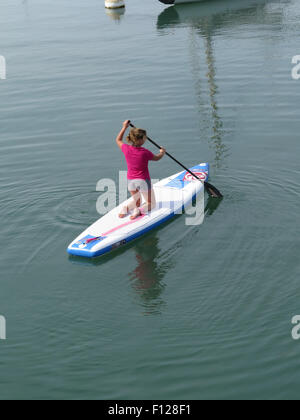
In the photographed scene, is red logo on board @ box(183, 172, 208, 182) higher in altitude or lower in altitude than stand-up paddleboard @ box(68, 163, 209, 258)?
higher

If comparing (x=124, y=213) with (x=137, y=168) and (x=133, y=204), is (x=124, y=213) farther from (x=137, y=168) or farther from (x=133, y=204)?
(x=137, y=168)

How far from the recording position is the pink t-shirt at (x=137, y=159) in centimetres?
1206

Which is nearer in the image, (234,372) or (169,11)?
(234,372)

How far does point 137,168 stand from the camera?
12312mm

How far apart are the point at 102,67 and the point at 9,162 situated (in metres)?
10.3

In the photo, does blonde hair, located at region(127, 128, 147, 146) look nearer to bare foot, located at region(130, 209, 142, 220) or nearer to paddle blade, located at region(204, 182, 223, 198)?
bare foot, located at region(130, 209, 142, 220)

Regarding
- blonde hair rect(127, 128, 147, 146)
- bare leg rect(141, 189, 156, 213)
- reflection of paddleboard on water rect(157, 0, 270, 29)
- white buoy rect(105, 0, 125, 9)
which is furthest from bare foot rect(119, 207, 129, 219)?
white buoy rect(105, 0, 125, 9)

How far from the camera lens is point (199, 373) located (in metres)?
8.45

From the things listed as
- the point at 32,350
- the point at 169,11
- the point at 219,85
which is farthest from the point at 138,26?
the point at 32,350

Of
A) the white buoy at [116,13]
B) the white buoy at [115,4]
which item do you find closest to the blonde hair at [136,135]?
the white buoy at [116,13]

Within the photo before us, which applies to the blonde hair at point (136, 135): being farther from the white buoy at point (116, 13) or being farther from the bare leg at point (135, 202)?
the white buoy at point (116, 13)

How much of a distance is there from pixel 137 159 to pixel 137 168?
211mm

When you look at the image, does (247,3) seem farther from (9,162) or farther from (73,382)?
(73,382)

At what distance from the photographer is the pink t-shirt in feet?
39.6
